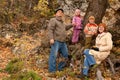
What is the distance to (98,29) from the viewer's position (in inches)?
412

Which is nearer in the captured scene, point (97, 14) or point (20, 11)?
point (97, 14)

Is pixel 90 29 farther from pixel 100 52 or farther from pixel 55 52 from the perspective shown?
pixel 55 52

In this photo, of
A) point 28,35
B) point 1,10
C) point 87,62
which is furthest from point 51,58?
point 1,10

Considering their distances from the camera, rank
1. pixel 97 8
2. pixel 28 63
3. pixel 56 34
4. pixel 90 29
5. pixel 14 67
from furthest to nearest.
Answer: pixel 28 63, pixel 97 8, pixel 14 67, pixel 90 29, pixel 56 34

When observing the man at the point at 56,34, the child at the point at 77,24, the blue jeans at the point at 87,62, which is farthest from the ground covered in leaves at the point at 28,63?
the child at the point at 77,24

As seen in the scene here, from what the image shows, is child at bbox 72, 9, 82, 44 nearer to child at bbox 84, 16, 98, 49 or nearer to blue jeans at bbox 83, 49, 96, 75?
child at bbox 84, 16, 98, 49

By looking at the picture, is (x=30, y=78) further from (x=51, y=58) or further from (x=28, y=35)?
(x=28, y=35)

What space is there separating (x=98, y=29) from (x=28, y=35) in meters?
5.78

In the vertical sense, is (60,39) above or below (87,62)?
above

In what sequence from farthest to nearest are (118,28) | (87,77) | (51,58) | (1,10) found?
1. (1,10)
2. (118,28)
3. (51,58)
4. (87,77)

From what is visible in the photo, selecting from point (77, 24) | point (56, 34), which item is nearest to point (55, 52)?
point (56, 34)

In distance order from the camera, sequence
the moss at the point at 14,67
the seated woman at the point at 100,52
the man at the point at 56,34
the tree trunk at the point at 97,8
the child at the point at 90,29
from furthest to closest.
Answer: the tree trunk at the point at 97,8 → the moss at the point at 14,67 → the child at the point at 90,29 → the man at the point at 56,34 → the seated woman at the point at 100,52

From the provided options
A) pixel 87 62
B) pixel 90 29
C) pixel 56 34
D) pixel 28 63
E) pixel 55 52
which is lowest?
pixel 28 63

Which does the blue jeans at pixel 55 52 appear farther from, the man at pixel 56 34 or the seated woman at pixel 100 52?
the seated woman at pixel 100 52
